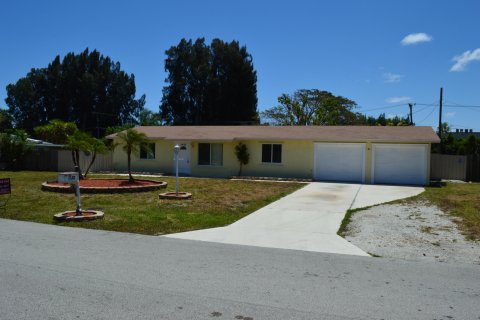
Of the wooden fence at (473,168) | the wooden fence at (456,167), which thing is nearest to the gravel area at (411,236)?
the wooden fence at (456,167)

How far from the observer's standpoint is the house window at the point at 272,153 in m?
24.1

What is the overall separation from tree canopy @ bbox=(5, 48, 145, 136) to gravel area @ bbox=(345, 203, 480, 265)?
46.5 meters

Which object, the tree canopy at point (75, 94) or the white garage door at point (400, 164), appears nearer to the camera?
the white garage door at point (400, 164)

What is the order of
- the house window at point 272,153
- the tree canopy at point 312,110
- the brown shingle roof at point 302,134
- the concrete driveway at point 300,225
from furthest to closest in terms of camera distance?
the tree canopy at point 312,110, the house window at point 272,153, the brown shingle roof at point 302,134, the concrete driveway at point 300,225

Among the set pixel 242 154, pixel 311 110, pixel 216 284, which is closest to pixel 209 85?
pixel 311 110

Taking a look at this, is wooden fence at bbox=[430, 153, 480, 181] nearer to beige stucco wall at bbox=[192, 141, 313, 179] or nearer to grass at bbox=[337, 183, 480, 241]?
grass at bbox=[337, 183, 480, 241]

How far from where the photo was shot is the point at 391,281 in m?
5.68

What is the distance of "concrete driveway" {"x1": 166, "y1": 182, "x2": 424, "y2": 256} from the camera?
814cm

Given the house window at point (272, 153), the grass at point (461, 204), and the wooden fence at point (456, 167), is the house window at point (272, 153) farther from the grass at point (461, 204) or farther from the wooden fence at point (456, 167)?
the wooden fence at point (456, 167)

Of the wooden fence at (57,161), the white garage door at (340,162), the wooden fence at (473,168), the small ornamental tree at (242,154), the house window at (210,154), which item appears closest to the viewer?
the white garage door at (340,162)

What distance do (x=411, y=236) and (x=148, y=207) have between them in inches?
276

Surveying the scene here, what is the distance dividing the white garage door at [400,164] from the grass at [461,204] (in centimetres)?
173

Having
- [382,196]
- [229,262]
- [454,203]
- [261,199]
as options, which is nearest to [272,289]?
[229,262]

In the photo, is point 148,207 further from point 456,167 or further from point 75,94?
point 75,94
